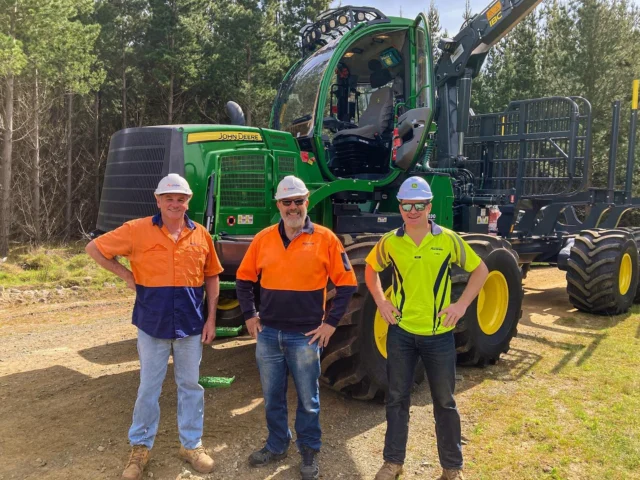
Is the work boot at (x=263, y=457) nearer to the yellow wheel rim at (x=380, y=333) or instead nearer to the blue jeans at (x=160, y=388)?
the blue jeans at (x=160, y=388)

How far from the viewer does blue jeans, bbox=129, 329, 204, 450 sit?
343cm

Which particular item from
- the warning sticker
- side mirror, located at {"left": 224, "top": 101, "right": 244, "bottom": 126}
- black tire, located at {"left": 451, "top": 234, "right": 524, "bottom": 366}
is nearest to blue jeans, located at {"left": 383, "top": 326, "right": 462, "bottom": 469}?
black tire, located at {"left": 451, "top": 234, "right": 524, "bottom": 366}

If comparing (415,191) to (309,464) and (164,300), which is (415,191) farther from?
(309,464)

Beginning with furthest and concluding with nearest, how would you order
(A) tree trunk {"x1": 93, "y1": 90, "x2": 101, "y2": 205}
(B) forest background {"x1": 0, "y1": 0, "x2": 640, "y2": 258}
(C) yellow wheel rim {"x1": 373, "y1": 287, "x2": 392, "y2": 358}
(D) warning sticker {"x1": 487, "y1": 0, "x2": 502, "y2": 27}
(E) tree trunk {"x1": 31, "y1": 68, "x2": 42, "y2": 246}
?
(A) tree trunk {"x1": 93, "y1": 90, "x2": 101, "y2": 205} < (B) forest background {"x1": 0, "y1": 0, "x2": 640, "y2": 258} < (E) tree trunk {"x1": 31, "y1": 68, "x2": 42, "y2": 246} < (D) warning sticker {"x1": 487, "y1": 0, "x2": 502, "y2": 27} < (C) yellow wheel rim {"x1": 373, "y1": 287, "x2": 392, "y2": 358}

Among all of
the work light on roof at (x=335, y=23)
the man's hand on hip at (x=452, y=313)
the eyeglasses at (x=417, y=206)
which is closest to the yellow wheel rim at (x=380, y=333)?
the man's hand on hip at (x=452, y=313)

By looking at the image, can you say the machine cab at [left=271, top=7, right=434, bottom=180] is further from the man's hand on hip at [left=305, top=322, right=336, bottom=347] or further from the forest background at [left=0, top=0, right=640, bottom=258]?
the forest background at [left=0, top=0, right=640, bottom=258]

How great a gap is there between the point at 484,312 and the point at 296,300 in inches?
112

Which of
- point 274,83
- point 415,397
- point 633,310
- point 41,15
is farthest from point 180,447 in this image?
point 274,83

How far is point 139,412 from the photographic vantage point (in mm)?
3438

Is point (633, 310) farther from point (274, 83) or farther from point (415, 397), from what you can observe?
point (274, 83)

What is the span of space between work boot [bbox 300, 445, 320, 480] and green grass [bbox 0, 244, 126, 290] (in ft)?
25.7

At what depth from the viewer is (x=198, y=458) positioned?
3488mm

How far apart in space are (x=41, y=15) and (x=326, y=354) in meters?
12.2

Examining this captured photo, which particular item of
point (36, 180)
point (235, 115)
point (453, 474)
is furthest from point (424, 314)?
point (36, 180)
